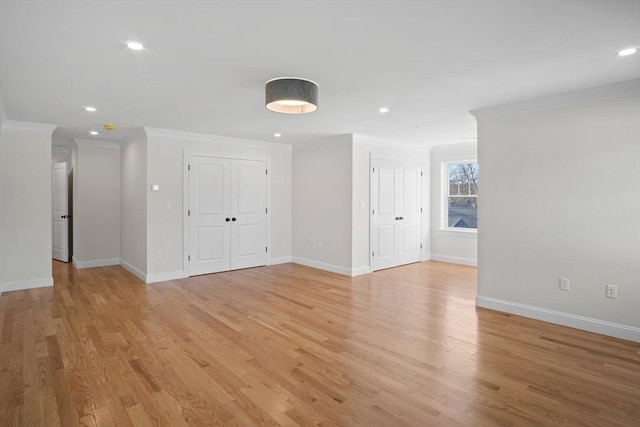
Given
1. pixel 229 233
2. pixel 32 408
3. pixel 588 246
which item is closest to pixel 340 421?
pixel 32 408

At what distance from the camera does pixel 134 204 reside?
6188mm

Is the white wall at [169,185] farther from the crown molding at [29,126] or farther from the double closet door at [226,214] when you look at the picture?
the crown molding at [29,126]

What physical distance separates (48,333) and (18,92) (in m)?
2.55

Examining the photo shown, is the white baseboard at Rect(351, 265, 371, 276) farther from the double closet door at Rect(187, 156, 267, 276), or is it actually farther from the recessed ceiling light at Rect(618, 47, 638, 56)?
the recessed ceiling light at Rect(618, 47, 638, 56)

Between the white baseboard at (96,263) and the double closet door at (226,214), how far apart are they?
2.30 m

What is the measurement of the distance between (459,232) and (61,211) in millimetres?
8436

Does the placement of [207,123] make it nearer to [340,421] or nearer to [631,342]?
[340,421]

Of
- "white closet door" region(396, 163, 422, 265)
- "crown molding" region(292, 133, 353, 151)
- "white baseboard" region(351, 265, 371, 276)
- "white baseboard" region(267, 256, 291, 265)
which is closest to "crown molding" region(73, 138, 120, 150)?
"crown molding" region(292, 133, 353, 151)

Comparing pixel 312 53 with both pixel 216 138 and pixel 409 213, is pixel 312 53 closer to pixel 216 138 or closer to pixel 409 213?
pixel 216 138

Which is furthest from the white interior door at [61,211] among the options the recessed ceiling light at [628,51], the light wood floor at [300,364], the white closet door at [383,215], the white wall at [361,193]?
the recessed ceiling light at [628,51]

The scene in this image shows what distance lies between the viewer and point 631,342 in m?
3.29

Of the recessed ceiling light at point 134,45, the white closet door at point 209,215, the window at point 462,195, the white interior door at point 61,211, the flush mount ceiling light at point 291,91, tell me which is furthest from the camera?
the white interior door at point 61,211

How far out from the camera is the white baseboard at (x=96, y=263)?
6789 mm

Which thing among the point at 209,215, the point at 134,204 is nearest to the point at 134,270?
the point at 134,204
